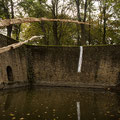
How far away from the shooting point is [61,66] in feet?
49.2

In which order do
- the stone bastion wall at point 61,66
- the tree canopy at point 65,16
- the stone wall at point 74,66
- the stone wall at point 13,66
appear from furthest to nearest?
the tree canopy at point 65,16
the stone wall at point 74,66
the stone bastion wall at point 61,66
the stone wall at point 13,66

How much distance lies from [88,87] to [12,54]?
745cm

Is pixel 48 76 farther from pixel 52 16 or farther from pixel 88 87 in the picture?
pixel 52 16

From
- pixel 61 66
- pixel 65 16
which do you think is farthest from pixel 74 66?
pixel 65 16

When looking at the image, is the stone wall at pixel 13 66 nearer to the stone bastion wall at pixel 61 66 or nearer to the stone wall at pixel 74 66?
the stone bastion wall at pixel 61 66

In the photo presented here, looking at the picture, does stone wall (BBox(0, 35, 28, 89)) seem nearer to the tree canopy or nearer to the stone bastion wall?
the stone bastion wall

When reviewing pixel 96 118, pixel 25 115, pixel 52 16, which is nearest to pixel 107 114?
pixel 96 118

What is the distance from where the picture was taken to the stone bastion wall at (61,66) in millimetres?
13367

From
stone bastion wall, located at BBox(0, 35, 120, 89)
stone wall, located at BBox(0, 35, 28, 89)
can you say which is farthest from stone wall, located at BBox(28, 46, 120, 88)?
stone wall, located at BBox(0, 35, 28, 89)

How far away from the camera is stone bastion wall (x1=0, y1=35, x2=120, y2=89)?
526 inches

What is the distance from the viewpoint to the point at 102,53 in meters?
14.0

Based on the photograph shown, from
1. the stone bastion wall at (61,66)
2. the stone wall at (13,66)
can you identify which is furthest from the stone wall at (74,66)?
the stone wall at (13,66)

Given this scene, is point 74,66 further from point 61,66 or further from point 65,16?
point 65,16

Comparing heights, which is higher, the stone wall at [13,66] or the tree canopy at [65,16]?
the tree canopy at [65,16]
